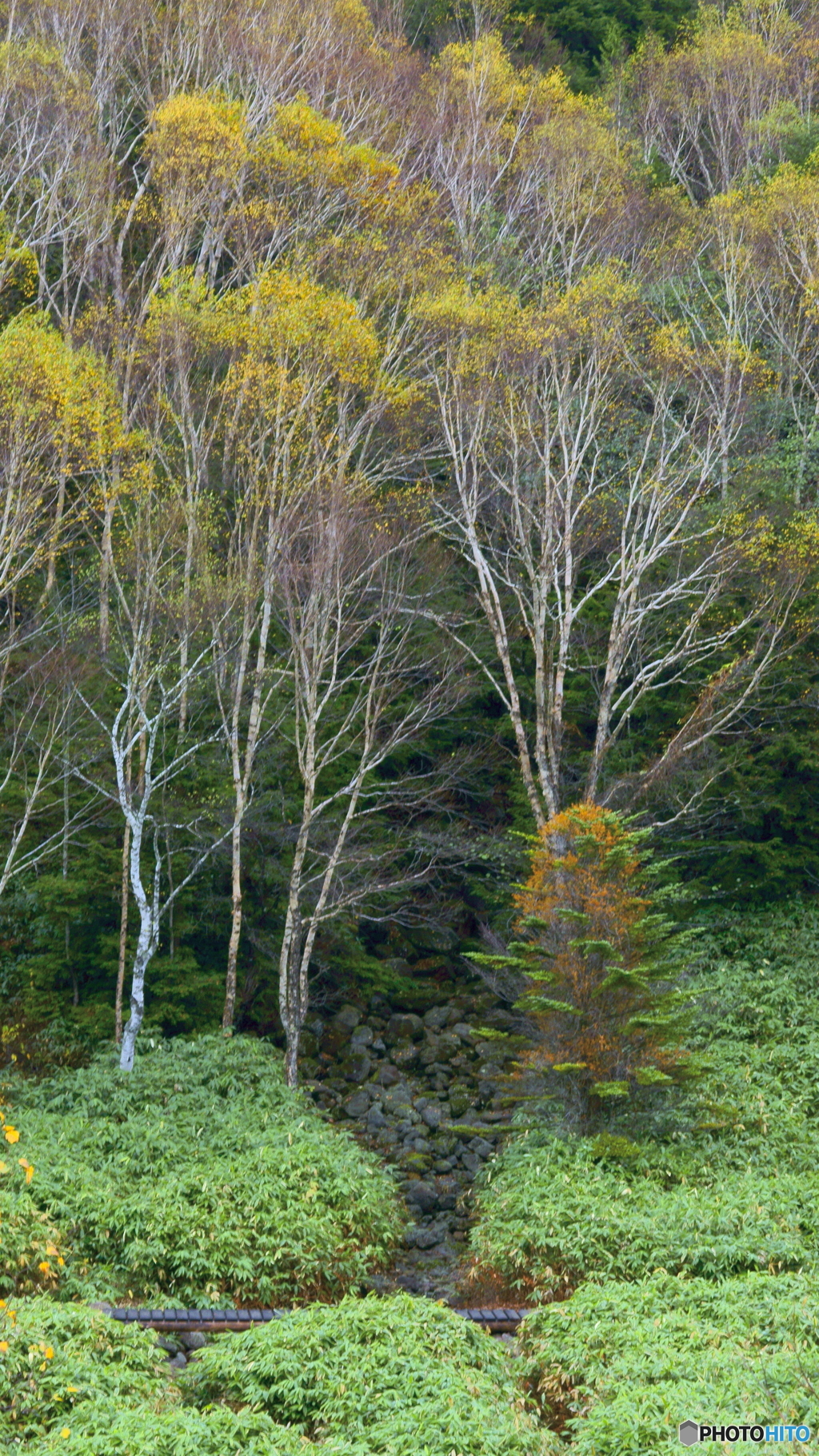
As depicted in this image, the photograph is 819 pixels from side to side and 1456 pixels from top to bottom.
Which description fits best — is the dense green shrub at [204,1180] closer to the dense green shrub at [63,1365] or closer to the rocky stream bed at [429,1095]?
the rocky stream bed at [429,1095]

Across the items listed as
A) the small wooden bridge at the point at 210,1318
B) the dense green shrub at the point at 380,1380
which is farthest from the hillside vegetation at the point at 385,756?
the small wooden bridge at the point at 210,1318

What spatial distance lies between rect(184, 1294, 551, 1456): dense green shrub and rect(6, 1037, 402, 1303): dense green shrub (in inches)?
77.8

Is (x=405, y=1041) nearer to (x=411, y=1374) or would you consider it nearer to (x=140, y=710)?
(x=140, y=710)

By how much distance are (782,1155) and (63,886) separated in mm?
8341

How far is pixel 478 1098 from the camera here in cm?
1566

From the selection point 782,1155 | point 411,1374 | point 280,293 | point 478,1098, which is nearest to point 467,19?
point 280,293

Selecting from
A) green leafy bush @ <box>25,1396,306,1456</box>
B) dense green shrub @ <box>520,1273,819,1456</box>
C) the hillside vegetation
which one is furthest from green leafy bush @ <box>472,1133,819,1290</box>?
green leafy bush @ <box>25,1396,306,1456</box>

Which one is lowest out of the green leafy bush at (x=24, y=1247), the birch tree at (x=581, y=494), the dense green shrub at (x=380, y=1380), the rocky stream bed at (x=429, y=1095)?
the rocky stream bed at (x=429, y=1095)

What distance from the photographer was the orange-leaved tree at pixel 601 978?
11453mm

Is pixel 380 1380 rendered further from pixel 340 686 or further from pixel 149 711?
pixel 149 711

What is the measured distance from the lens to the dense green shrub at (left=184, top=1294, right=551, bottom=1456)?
19.7 feet

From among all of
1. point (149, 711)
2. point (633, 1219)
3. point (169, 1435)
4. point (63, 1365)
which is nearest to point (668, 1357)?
point (169, 1435)

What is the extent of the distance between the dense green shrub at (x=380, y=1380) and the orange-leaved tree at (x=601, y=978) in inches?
162

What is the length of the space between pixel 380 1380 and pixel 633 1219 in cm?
355
